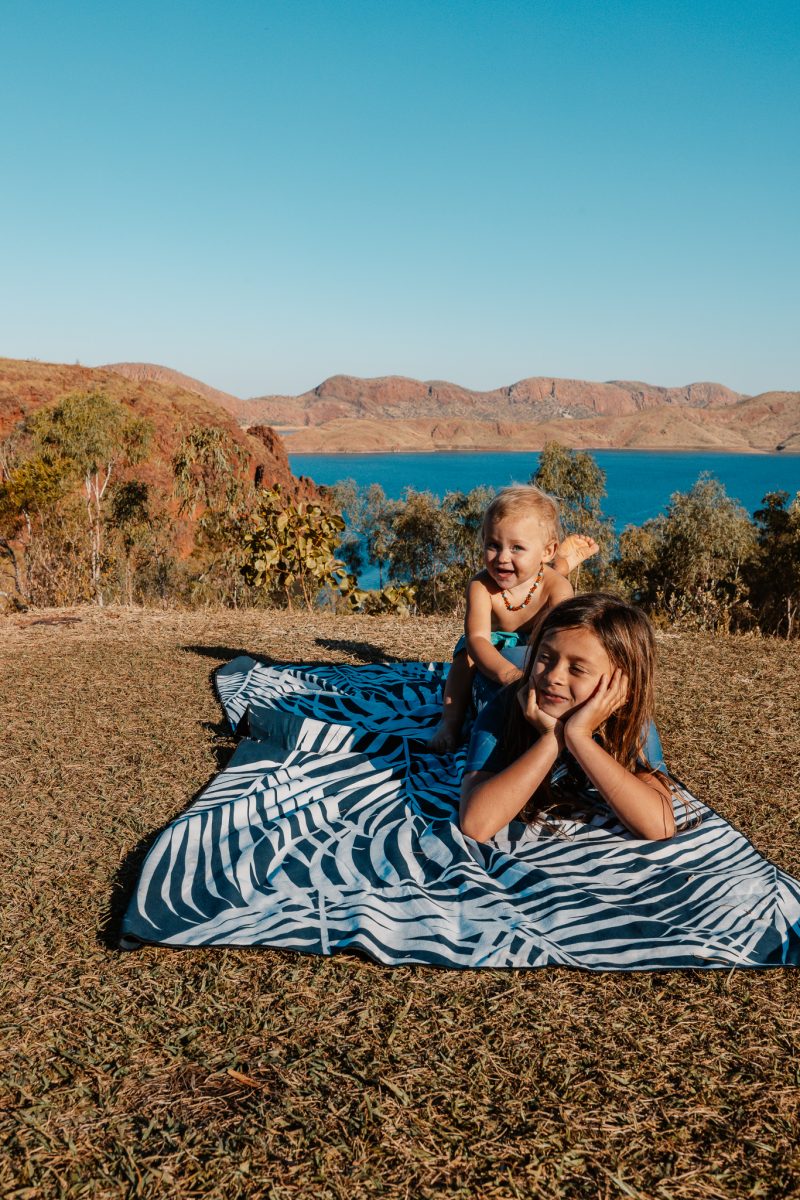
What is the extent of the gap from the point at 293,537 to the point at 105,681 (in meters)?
3.82

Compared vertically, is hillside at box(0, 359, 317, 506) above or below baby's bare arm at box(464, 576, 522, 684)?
above

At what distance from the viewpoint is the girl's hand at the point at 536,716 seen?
8.78 feet

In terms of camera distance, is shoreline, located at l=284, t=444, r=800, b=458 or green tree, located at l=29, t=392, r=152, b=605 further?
shoreline, located at l=284, t=444, r=800, b=458

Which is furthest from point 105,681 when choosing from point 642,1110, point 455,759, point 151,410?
point 151,410

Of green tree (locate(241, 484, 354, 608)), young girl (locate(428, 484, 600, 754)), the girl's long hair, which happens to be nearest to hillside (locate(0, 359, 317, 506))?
green tree (locate(241, 484, 354, 608))

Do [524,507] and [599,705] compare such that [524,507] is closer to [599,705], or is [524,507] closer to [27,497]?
[599,705]

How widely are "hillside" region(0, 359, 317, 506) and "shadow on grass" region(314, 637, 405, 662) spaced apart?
35242 mm

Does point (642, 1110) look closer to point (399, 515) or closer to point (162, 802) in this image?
point (162, 802)

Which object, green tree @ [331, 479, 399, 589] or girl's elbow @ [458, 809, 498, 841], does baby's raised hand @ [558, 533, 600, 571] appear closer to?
girl's elbow @ [458, 809, 498, 841]

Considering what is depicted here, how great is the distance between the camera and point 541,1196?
154 centimetres

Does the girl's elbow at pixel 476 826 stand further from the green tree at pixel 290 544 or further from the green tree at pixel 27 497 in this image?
the green tree at pixel 27 497

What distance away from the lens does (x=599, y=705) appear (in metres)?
2.65

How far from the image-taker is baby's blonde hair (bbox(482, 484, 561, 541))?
3.79m

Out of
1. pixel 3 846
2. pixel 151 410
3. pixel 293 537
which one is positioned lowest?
pixel 3 846
